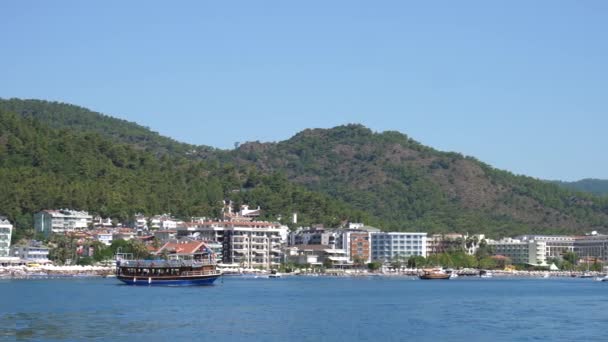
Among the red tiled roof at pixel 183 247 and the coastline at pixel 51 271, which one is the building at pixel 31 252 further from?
the red tiled roof at pixel 183 247

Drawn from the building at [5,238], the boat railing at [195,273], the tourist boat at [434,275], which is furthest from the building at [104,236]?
the boat railing at [195,273]

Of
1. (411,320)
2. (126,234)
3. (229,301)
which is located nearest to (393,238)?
(126,234)

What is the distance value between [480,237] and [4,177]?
81452 mm

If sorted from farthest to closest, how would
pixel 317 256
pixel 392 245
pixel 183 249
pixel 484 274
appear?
pixel 392 245
pixel 484 274
pixel 317 256
pixel 183 249

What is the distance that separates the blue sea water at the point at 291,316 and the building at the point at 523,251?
9871 cm

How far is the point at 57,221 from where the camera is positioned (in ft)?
495

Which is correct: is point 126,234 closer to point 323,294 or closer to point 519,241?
point 323,294

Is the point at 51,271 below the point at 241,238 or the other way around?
below

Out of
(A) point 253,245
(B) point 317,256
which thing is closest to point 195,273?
(A) point 253,245

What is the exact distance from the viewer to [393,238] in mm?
173750

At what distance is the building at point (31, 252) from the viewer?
457 feet

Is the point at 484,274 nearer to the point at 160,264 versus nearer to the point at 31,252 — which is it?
the point at 31,252

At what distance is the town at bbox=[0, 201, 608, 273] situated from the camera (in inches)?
5551

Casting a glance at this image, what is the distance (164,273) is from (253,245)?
52430 mm
